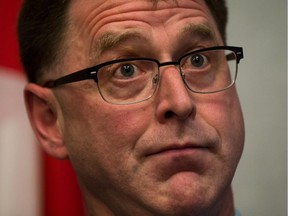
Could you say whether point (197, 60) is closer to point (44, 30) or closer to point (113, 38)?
point (113, 38)

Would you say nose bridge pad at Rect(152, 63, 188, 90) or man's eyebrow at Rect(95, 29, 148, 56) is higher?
man's eyebrow at Rect(95, 29, 148, 56)

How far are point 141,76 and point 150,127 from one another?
0.15m

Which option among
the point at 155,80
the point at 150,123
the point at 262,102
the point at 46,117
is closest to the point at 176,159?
the point at 150,123

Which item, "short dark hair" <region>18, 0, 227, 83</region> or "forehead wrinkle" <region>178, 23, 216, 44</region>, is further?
"short dark hair" <region>18, 0, 227, 83</region>

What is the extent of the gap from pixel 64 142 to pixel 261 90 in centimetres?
82

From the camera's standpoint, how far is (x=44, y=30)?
4.09 feet

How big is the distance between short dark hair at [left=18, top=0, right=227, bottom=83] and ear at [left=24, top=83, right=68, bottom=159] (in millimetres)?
61

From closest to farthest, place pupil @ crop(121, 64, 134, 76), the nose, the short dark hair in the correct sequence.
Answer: the nose < pupil @ crop(121, 64, 134, 76) < the short dark hair

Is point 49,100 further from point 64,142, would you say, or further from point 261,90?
point 261,90

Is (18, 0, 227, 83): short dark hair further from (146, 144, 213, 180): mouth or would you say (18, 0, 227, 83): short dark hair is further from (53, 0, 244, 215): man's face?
(146, 144, 213, 180): mouth

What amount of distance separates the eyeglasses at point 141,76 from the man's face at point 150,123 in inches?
0.7

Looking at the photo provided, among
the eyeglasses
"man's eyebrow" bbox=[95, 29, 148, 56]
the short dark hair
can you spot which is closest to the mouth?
Result: the eyeglasses

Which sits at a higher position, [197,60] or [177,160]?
[197,60]

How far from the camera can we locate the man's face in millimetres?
942
